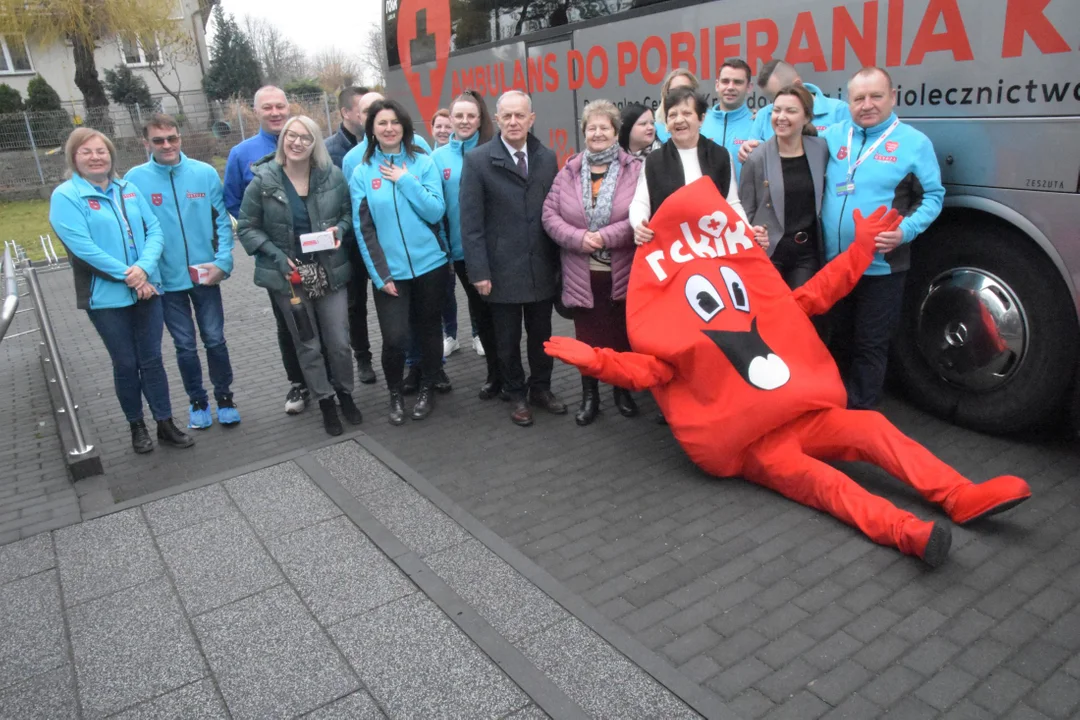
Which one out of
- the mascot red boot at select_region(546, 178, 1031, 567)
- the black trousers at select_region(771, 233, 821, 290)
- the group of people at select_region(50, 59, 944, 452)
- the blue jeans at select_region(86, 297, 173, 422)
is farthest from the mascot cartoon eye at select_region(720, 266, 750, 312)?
the blue jeans at select_region(86, 297, 173, 422)

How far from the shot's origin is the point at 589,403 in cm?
545

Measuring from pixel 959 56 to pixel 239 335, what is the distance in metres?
6.94

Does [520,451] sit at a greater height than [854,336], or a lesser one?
lesser

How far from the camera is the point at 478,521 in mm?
4215

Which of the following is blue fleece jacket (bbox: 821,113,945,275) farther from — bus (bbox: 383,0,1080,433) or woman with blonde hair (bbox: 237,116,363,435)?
woman with blonde hair (bbox: 237,116,363,435)

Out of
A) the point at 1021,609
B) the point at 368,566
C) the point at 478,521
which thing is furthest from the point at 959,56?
the point at 368,566

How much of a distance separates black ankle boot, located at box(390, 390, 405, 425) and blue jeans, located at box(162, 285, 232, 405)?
47.8 inches

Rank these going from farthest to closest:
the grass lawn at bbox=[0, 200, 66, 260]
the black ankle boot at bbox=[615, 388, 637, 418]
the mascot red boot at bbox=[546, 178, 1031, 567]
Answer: the grass lawn at bbox=[0, 200, 66, 260], the black ankle boot at bbox=[615, 388, 637, 418], the mascot red boot at bbox=[546, 178, 1031, 567]

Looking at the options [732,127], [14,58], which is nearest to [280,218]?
[732,127]

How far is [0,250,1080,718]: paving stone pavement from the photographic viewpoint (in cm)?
294

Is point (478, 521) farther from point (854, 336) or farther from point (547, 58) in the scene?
point (547, 58)

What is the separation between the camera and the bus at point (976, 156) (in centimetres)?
418

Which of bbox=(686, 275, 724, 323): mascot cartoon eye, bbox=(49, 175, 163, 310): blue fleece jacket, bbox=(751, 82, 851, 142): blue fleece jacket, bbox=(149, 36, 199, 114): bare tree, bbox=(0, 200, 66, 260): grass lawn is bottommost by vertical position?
bbox=(0, 200, 66, 260): grass lawn

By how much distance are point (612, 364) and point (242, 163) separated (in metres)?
3.25
